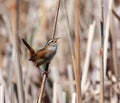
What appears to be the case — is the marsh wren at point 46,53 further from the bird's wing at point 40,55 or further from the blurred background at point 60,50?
the blurred background at point 60,50

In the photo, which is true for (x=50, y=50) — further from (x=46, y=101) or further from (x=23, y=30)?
(x=23, y=30)

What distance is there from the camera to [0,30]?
105 inches

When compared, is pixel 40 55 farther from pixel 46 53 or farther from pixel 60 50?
pixel 60 50

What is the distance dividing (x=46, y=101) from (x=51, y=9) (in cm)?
88

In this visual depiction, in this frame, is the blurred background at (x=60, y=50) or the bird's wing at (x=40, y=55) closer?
the bird's wing at (x=40, y=55)

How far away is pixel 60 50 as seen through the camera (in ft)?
8.11

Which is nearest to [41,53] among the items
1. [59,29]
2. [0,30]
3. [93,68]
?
[93,68]

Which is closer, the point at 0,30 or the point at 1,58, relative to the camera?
the point at 1,58

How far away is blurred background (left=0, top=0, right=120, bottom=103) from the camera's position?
72.9 inches

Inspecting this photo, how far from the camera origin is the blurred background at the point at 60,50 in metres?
1.85

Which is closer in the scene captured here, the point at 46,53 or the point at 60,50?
the point at 46,53

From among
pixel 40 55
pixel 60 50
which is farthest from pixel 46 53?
pixel 60 50

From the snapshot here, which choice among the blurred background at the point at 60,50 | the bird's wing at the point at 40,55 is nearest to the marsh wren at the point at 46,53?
the bird's wing at the point at 40,55

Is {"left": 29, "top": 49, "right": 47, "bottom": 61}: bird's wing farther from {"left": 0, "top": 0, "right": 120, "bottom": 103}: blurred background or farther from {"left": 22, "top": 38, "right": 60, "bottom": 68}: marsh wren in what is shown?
{"left": 0, "top": 0, "right": 120, "bottom": 103}: blurred background
